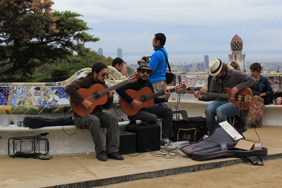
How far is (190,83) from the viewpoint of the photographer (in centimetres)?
1141

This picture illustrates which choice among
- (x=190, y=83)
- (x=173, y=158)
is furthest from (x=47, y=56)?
(x=173, y=158)

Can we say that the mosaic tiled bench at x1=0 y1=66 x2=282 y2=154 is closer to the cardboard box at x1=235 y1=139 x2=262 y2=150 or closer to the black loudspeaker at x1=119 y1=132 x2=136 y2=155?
the black loudspeaker at x1=119 y1=132 x2=136 y2=155

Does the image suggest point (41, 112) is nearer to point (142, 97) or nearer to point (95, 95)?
point (95, 95)

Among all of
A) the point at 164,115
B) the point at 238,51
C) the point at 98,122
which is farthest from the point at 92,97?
the point at 238,51

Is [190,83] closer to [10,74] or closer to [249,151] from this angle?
[249,151]

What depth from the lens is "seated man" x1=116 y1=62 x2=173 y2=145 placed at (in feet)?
22.3

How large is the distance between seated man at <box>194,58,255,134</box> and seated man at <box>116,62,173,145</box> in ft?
2.37

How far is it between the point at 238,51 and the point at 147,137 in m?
6.87

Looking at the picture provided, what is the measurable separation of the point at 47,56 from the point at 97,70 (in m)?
12.9

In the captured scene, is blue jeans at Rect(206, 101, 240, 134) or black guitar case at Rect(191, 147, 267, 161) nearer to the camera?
black guitar case at Rect(191, 147, 267, 161)

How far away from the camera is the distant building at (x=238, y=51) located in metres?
12.3

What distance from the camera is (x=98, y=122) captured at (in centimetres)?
611

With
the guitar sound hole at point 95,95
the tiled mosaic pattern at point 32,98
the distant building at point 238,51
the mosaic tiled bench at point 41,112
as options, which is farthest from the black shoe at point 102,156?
the distant building at point 238,51

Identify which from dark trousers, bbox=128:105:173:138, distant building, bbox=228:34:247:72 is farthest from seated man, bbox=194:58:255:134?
distant building, bbox=228:34:247:72
